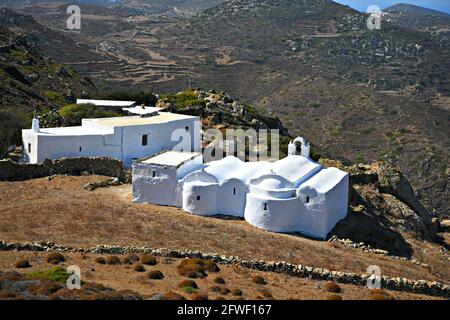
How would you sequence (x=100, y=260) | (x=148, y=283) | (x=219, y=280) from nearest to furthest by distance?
(x=148, y=283), (x=219, y=280), (x=100, y=260)

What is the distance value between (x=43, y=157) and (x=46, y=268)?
1209cm

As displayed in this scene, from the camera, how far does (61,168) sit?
90.3ft

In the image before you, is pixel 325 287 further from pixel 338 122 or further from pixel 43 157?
pixel 338 122

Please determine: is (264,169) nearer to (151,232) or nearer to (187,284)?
(151,232)

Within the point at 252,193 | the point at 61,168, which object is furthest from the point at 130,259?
the point at 61,168

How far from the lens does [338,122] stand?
67062 millimetres

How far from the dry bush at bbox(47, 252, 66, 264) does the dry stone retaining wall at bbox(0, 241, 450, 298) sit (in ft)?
2.89

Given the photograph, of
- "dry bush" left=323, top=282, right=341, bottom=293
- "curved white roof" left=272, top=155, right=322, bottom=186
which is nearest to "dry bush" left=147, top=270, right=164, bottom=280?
"dry bush" left=323, top=282, right=341, bottom=293

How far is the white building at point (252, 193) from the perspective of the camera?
23.7 metres

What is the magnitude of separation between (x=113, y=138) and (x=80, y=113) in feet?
21.7

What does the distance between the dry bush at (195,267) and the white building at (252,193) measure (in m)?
5.31

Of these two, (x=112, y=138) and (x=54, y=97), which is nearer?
(x=112, y=138)

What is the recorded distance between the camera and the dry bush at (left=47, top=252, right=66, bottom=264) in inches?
698

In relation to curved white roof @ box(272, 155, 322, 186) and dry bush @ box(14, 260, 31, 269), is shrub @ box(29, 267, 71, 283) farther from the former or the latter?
curved white roof @ box(272, 155, 322, 186)
